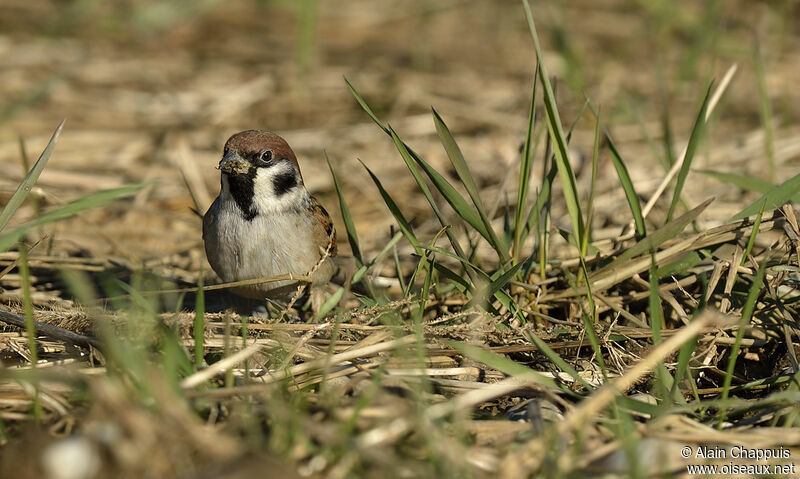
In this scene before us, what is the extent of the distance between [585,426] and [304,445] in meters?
0.77

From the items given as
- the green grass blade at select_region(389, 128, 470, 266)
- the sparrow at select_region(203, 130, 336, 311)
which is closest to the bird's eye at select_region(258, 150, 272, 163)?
the sparrow at select_region(203, 130, 336, 311)

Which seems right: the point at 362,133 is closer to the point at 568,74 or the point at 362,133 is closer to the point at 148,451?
the point at 568,74

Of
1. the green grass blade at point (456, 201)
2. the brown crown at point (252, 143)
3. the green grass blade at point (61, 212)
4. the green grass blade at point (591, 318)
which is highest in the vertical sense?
the brown crown at point (252, 143)

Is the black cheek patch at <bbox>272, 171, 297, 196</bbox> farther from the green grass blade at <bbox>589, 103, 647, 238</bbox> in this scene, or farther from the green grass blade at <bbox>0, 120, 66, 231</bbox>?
the green grass blade at <bbox>589, 103, 647, 238</bbox>

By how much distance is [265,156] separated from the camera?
379cm

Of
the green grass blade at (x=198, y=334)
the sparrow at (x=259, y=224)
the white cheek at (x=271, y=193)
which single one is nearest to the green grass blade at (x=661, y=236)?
the sparrow at (x=259, y=224)

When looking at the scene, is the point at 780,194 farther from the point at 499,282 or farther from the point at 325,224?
the point at 325,224

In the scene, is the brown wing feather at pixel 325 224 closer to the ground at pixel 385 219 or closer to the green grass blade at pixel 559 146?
the ground at pixel 385 219

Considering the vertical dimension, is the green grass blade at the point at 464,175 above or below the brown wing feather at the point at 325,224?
above

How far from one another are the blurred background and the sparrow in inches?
35.8

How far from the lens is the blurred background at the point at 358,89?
529cm

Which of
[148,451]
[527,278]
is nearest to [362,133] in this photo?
[527,278]

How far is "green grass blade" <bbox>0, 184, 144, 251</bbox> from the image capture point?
2619 mm

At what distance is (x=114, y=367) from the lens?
248 centimetres
